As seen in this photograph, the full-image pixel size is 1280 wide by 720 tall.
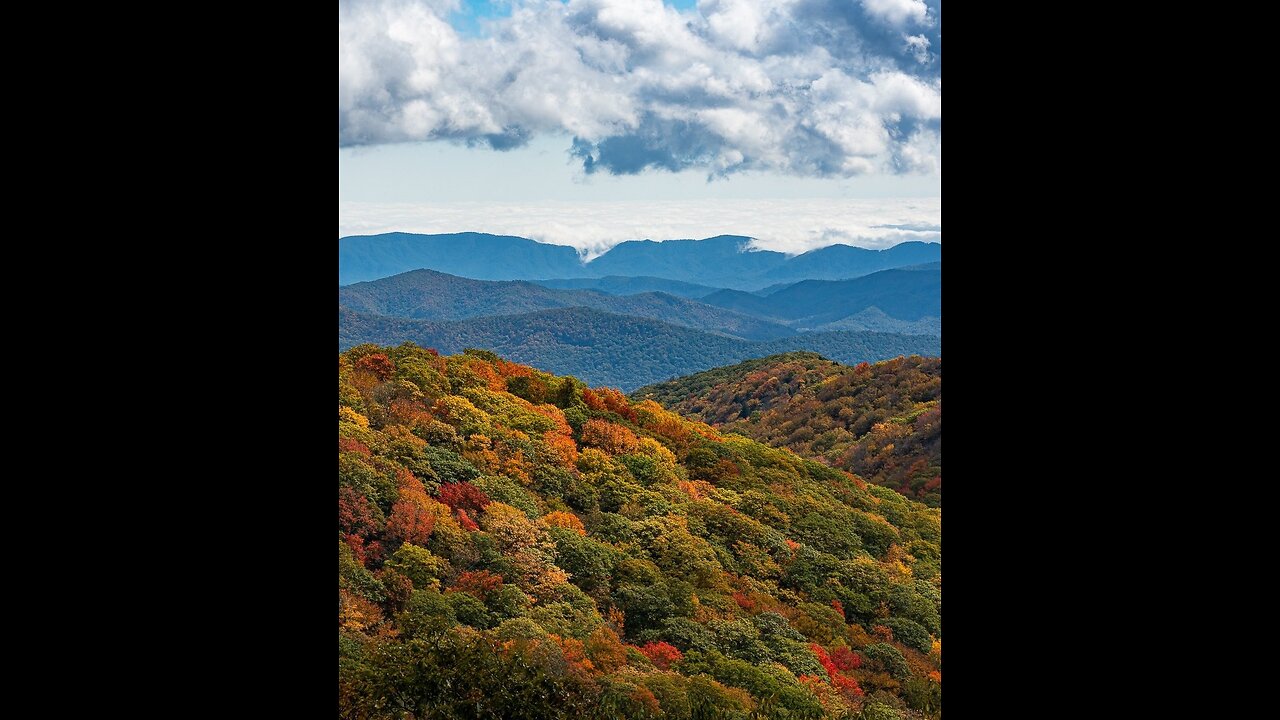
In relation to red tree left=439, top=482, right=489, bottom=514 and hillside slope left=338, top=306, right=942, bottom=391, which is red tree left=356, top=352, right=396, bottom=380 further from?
hillside slope left=338, top=306, right=942, bottom=391

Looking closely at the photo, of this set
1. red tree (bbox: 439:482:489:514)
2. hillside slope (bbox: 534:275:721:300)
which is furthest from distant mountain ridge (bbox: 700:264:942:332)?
red tree (bbox: 439:482:489:514)

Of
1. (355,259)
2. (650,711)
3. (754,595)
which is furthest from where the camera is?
(355,259)

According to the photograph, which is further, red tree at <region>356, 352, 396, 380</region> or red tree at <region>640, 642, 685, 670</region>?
red tree at <region>356, 352, 396, 380</region>

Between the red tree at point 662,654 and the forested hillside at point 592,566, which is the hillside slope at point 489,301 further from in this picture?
the red tree at point 662,654
